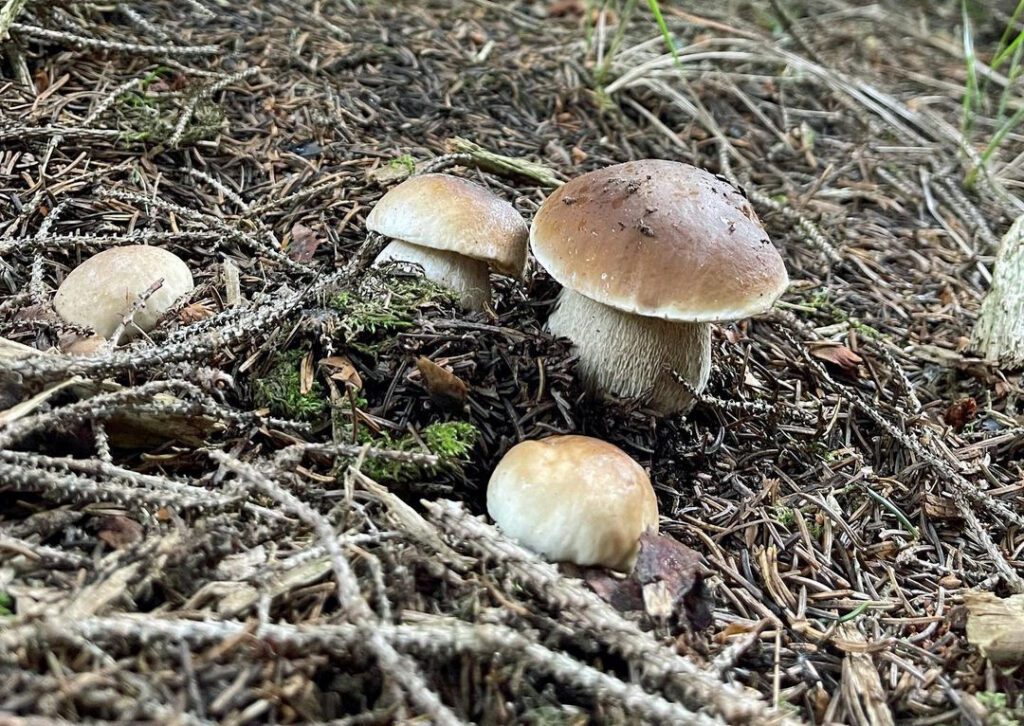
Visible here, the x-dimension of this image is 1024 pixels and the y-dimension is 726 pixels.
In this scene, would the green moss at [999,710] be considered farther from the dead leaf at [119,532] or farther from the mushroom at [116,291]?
the mushroom at [116,291]

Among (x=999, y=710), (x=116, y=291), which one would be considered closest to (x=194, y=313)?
(x=116, y=291)

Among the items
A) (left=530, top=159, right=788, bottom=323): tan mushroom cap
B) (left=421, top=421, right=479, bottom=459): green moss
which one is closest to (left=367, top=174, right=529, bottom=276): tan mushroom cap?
(left=530, top=159, right=788, bottom=323): tan mushroom cap

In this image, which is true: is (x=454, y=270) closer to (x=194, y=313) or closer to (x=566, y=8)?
(x=194, y=313)

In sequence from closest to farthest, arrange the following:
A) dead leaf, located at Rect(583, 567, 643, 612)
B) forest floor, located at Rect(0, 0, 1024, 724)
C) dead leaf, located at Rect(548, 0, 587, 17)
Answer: forest floor, located at Rect(0, 0, 1024, 724) → dead leaf, located at Rect(583, 567, 643, 612) → dead leaf, located at Rect(548, 0, 587, 17)

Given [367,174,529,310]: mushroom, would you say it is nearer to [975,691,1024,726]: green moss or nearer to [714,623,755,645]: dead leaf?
[714,623,755,645]: dead leaf

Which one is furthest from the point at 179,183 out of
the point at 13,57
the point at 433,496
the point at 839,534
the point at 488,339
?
the point at 839,534

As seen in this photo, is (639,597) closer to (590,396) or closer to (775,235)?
(590,396)

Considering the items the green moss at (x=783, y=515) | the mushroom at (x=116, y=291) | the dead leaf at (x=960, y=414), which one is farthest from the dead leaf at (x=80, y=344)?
the dead leaf at (x=960, y=414)
